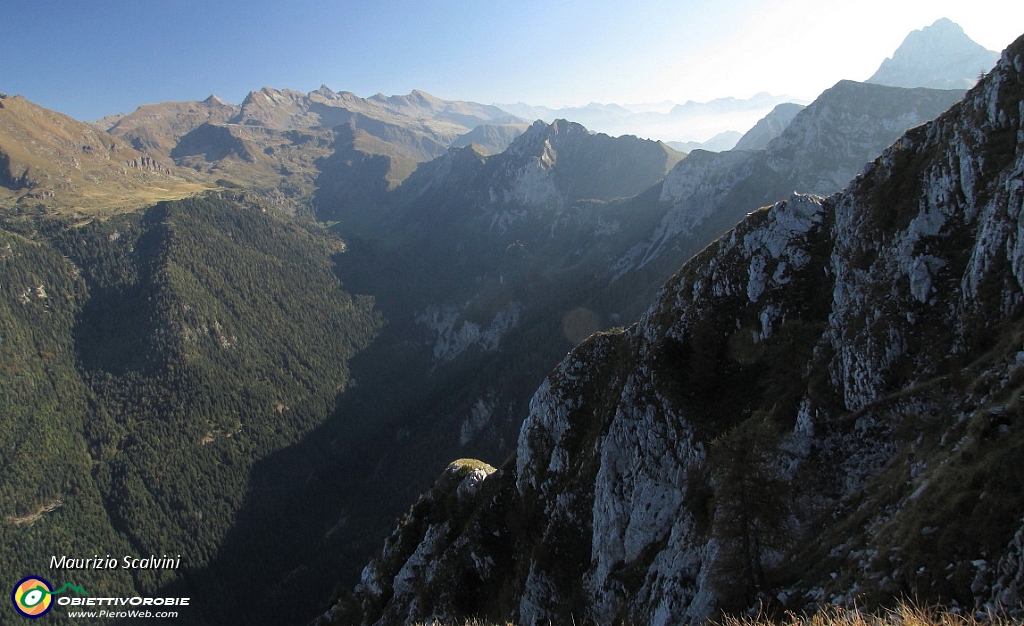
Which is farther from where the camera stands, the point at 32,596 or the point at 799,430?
the point at 32,596

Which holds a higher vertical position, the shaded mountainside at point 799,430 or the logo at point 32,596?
the shaded mountainside at point 799,430

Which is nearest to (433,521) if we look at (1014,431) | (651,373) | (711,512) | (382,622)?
(382,622)

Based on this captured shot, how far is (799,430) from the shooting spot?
1207 inches

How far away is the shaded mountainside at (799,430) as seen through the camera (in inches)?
714

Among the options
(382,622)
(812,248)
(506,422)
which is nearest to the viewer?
(812,248)

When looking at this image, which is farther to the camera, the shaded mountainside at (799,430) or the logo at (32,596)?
the logo at (32,596)

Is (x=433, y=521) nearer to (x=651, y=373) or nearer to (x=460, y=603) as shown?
(x=460, y=603)

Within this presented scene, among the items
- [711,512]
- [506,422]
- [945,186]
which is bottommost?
[506,422]

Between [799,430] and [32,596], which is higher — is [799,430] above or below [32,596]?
above

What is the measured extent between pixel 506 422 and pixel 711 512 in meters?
169

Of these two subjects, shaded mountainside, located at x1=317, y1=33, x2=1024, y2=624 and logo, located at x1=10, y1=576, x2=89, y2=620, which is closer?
shaded mountainside, located at x1=317, y1=33, x2=1024, y2=624

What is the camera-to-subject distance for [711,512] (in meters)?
29.5

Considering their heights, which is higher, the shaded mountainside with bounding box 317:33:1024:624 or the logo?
the shaded mountainside with bounding box 317:33:1024:624

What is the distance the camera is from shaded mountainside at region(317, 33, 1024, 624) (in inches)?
714
